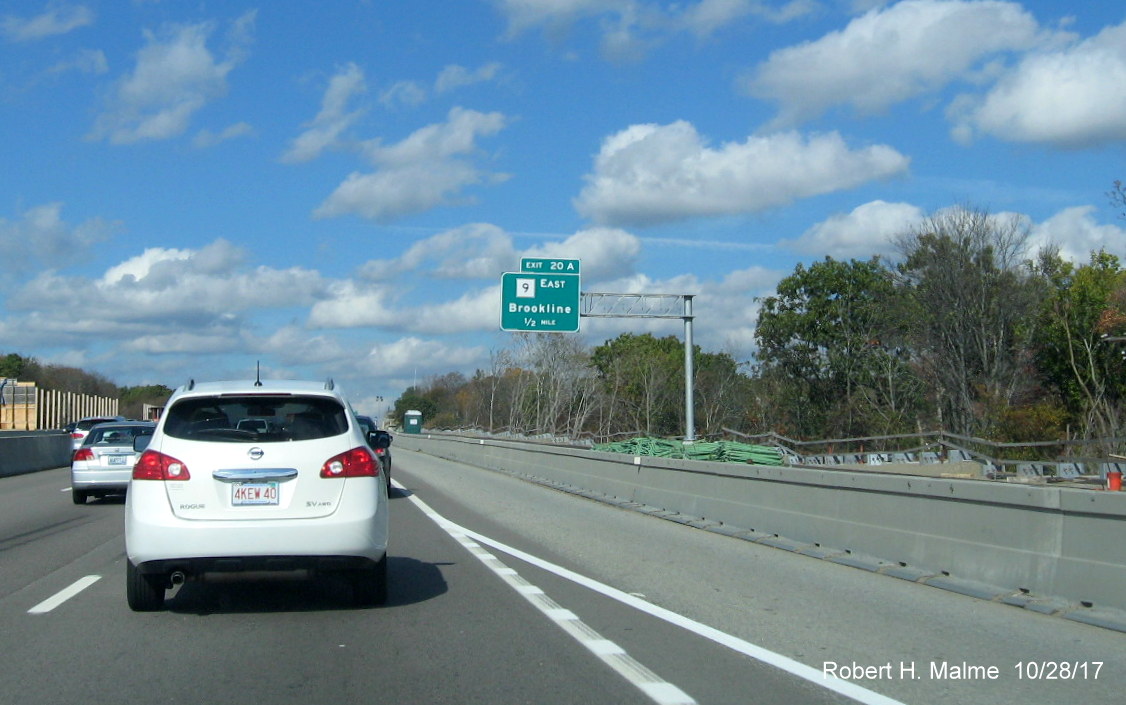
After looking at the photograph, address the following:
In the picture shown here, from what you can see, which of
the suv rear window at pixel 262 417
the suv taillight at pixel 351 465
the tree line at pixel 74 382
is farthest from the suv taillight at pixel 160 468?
the tree line at pixel 74 382

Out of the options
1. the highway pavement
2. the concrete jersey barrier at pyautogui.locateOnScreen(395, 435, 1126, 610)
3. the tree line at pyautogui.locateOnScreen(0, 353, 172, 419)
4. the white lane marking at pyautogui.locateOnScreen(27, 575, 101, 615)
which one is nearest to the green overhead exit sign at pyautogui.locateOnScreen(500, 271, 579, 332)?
the concrete jersey barrier at pyautogui.locateOnScreen(395, 435, 1126, 610)

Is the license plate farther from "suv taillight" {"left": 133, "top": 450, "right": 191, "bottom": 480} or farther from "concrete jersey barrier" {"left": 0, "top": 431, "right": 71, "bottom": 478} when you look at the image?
"concrete jersey barrier" {"left": 0, "top": 431, "right": 71, "bottom": 478}

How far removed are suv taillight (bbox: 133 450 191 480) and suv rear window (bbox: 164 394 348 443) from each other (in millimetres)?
220

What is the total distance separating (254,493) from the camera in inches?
328

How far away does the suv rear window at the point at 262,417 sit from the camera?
28.0 feet

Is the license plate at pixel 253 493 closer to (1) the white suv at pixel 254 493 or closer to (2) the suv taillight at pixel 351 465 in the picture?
(1) the white suv at pixel 254 493

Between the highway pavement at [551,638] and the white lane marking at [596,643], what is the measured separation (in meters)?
0.03

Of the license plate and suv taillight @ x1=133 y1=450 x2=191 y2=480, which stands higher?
suv taillight @ x1=133 y1=450 x2=191 y2=480

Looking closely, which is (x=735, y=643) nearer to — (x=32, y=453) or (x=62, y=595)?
(x=62, y=595)

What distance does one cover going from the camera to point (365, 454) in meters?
8.69

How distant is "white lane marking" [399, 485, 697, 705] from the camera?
6.51 metres

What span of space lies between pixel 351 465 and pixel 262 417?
88cm

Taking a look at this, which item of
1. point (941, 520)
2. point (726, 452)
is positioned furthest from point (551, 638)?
point (726, 452)

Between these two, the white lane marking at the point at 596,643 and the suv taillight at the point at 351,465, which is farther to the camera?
the suv taillight at the point at 351,465
